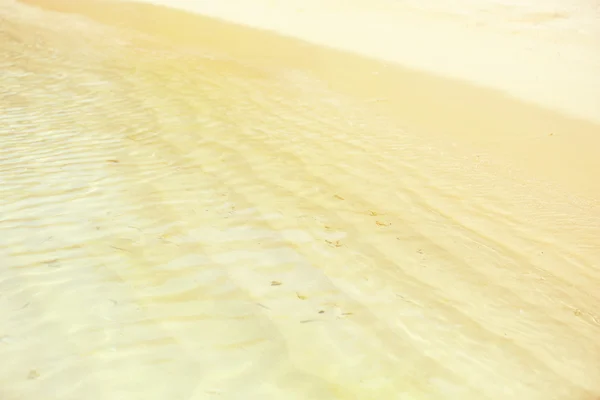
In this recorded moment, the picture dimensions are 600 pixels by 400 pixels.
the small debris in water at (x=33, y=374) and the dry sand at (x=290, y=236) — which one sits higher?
the dry sand at (x=290, y=236)

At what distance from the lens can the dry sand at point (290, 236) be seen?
6.38 ft

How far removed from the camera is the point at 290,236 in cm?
276

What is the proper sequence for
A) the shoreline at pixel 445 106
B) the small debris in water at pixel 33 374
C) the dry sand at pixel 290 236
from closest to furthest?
the small debris in water at pixel 33 374, the dry sand at pixel 290 236, the shoreline at pixel 445 106

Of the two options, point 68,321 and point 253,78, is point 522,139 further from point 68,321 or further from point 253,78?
point 68,321

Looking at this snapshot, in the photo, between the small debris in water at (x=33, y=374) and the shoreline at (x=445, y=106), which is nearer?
the small debris in water at (x=33, y=374)

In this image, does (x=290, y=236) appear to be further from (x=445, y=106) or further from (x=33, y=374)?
(x=445, y=106)

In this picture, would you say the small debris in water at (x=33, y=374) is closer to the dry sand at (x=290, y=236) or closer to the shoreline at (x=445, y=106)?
the dry sand at (x=290, y=236)

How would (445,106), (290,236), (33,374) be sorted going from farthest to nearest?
(445,106) → (290,236) → (33,374)

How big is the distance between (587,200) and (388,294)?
203 cm

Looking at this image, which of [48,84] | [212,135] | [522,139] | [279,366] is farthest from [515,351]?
[48,84]

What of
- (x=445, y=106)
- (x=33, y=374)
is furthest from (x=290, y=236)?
(x=445, y=106)

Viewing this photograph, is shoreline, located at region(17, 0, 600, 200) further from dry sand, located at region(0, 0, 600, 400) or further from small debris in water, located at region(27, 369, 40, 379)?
small debris in water, located at region(27, 369, 40, 379)

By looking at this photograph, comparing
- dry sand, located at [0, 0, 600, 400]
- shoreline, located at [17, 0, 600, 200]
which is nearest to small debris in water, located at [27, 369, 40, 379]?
dry sand, located at [0, 0, 600, 400]

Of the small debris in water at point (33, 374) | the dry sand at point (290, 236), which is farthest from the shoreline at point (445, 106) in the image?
the small debris in water at point (33, 374)
